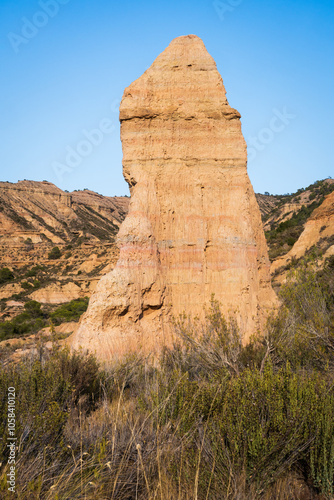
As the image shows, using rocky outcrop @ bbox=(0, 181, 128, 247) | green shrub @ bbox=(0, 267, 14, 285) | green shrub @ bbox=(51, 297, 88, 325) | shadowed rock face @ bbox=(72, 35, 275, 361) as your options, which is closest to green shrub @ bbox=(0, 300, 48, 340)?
green shrub @ bbox=(51, 297, 88, 325)

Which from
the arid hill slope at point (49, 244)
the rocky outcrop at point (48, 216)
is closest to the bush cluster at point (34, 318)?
the arid hill slope at point (49, 244)

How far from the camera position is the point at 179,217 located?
41.4ft

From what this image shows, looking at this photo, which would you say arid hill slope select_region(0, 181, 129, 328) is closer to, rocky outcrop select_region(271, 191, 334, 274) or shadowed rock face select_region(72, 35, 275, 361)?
rocky outcrop select_region(271, 191, 334, 274)

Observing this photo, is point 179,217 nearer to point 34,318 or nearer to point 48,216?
point 34,318

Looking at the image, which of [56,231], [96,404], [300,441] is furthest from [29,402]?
[56,231]

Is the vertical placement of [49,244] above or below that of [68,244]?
above

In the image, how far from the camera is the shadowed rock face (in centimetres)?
1158

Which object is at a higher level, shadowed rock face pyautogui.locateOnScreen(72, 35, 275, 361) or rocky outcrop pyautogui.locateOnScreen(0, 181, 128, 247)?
rocky outcrop pyautogui.locateOnScreen(0, 181, 128, 247)

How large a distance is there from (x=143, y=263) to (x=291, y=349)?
15.2 feet

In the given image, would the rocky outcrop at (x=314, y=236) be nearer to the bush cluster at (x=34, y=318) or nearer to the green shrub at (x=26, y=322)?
the bush cluster at (x=34, y=318)

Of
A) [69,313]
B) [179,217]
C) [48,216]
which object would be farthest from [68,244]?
[179,217]

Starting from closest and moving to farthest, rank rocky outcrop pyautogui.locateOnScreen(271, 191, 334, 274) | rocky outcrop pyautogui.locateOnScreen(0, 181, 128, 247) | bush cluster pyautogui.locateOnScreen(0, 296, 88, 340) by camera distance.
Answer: bush cluster pyautogui.locateOnScreen(0, 296, 88, 340)
rocky outcrop pyautogui.locateOnScreen(271, 191, 334, 274)
rocky outcrop pyautogui.locateOnScreen(0, 181, 128, 247)

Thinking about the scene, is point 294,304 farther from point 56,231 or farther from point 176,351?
point 56,231

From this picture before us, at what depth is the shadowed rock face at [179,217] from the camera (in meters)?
11.6
